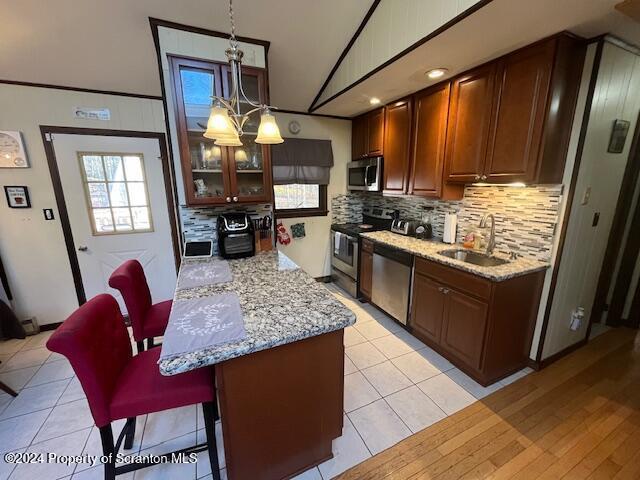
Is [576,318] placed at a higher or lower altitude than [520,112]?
lower

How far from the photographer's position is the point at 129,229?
278cm

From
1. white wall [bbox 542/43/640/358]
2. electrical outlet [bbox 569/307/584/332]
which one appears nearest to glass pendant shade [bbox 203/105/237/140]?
white wall [bbox 542/43/640/358]

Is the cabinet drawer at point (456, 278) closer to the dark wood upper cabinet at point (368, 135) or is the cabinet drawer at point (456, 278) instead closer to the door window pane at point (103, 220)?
the dark wood upper cabinet at point (368, 135)

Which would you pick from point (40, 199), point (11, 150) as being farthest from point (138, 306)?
point (11, 150)

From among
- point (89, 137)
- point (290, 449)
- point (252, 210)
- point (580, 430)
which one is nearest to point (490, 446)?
point (580, 430)

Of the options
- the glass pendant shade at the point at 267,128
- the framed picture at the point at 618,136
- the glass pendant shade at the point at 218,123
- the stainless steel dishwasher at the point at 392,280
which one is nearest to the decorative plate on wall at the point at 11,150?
the glass pendant shade at the point at 218,123

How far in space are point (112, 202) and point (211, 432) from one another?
2.54 metres

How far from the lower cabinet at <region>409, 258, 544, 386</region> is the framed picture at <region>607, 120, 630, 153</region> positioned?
42.1 inches

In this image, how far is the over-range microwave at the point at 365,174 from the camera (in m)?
3.07

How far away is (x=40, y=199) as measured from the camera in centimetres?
246

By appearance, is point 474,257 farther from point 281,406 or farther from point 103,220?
point 103,220

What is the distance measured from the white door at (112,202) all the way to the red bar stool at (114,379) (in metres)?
1.75

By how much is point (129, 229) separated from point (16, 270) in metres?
1.02

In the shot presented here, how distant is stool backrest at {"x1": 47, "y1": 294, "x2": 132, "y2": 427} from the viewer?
97 centimetres
